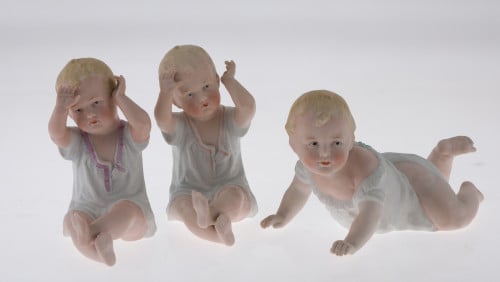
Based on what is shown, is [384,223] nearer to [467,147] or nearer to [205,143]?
[467,147]

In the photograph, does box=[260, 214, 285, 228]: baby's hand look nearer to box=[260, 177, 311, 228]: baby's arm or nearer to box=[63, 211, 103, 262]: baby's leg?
box=[260, 177, 311, 228]: baby's arm

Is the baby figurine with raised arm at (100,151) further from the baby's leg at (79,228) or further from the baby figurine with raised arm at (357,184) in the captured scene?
the baby figurine with raised arm at (357,184)

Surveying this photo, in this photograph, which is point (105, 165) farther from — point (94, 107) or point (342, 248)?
point (342, 248)

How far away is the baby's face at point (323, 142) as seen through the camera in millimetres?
3607

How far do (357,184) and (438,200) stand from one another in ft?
1.51

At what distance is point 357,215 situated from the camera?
375 centimetres

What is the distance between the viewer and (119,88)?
153 inches

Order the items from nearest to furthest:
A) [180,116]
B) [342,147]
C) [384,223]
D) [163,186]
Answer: [342,147] < [384,223] < [180,116] < [163,186]

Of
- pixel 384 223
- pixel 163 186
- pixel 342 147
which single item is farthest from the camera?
pixel 163 186

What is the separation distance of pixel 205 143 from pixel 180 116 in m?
0.18

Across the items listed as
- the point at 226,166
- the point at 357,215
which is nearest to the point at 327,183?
the point at 357,215

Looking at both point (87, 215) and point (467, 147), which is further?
point (467, 147)

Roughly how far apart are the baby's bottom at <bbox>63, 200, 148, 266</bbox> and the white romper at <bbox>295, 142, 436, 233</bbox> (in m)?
0.82

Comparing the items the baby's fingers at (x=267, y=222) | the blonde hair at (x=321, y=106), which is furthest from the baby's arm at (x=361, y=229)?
the baby's fingers at (x=267, y=222)
